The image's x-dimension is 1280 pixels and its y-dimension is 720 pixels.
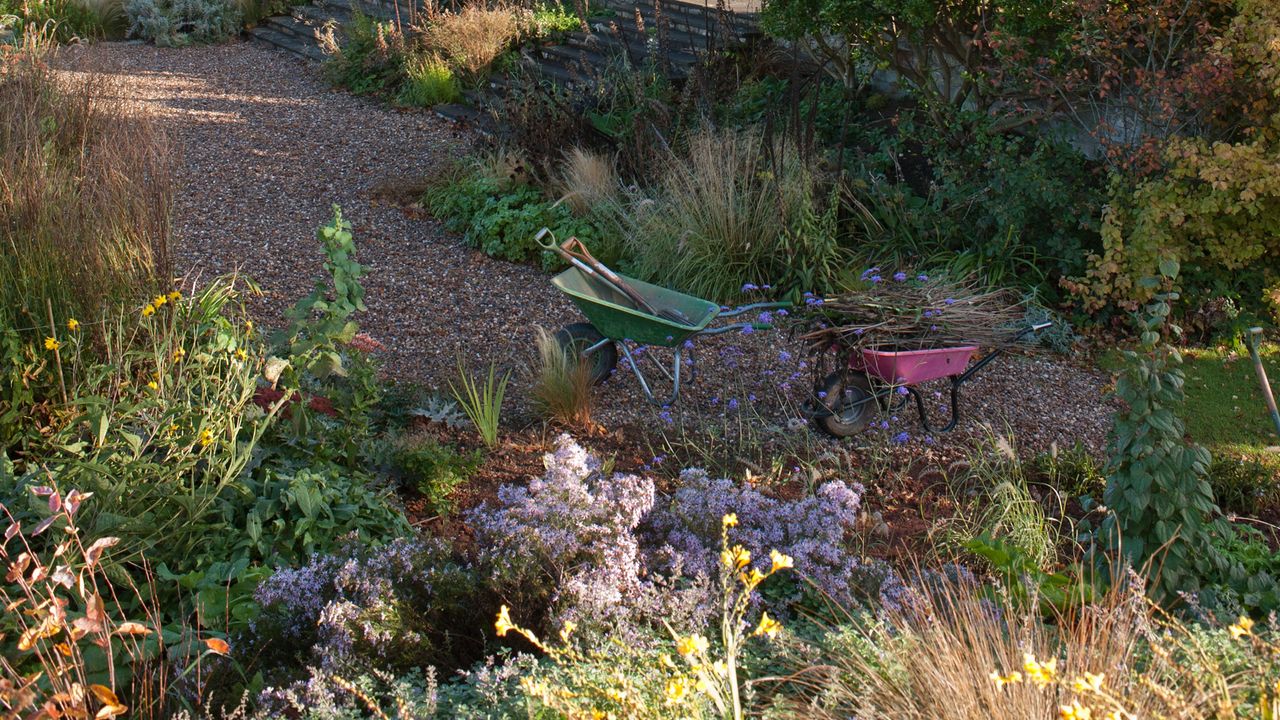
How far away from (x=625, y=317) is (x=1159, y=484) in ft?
7.11

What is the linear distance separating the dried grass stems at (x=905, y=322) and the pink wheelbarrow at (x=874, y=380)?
5cm

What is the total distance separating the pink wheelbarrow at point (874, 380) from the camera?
4496 mm

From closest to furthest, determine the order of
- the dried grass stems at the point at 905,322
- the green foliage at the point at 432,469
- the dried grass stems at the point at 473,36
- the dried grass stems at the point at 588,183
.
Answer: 1. the green foliage at the point at 432,469
2. the dried grass stems at the point at 905,322
3. the dried grass stems at the point at 588,183
4. the dried grass stems at the point at 473,36

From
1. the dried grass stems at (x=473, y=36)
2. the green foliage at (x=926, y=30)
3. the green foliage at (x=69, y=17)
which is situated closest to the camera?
the green foliage at (x=926, y=30)

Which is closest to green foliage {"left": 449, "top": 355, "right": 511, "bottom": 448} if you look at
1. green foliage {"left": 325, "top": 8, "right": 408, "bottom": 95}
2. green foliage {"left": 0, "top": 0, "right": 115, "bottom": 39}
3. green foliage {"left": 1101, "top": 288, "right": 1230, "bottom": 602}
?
green foliage {"left": 1101, "top": 288, "right": 1230, "bottom": 602}

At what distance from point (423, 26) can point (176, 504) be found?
27.1ft

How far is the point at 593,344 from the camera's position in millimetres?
5078

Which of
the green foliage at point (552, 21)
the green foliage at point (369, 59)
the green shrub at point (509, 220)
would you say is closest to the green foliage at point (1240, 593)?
the green shrub at point (509, 220)

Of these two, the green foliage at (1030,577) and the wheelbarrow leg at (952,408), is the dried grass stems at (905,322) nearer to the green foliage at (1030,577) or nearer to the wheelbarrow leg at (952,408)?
the wheelbarrow leg at (952,408)

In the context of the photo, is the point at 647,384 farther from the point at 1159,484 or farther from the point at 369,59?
the point at 369,59

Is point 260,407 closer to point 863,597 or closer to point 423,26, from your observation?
point 863,597

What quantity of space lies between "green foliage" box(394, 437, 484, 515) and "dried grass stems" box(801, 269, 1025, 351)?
149cm

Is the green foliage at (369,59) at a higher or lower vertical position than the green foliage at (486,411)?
higher

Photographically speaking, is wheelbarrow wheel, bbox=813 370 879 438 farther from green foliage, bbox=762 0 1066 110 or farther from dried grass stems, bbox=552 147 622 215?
green foliage, bbox=762 0 1066 110
